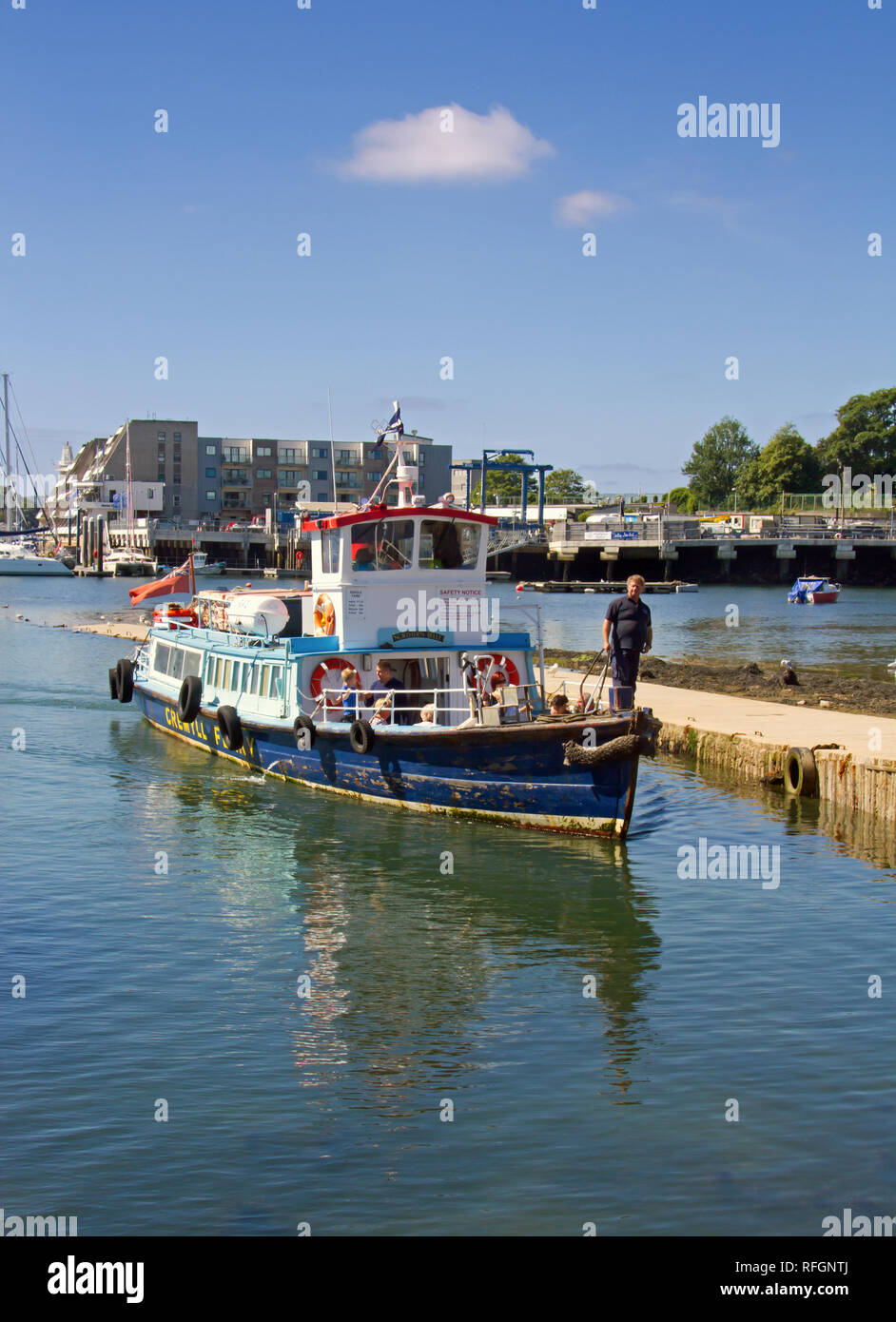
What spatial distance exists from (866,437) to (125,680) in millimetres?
156515

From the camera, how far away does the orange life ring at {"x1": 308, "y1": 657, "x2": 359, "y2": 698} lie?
22906 mm

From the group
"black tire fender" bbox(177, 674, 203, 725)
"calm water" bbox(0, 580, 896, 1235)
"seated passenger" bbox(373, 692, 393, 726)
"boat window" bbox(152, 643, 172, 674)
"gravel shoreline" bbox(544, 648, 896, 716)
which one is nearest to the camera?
"calm water" bbox(0, 580, 896, 1235)

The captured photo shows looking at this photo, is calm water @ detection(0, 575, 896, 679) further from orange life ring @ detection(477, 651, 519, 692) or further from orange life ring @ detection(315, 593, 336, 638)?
orange life ring @ detection(315, 593, 336, 638)

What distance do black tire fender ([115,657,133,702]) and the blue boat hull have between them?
13.3 m

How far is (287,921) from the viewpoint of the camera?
1608 centimetres

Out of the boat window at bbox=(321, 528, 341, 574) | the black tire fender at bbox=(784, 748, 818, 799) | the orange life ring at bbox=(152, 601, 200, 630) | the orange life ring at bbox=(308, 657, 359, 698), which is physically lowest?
the black tire fender at bbox=(784, 748, 818, 799)

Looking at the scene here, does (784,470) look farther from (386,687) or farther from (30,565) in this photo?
(386,687)

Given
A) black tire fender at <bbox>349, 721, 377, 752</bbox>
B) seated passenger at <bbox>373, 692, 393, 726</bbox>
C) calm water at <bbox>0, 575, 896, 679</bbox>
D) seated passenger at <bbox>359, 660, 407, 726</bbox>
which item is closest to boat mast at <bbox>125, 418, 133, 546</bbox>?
calm water at <bbox>0, 575, 896, 679</bbox>

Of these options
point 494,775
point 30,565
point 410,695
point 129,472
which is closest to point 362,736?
point 410,695

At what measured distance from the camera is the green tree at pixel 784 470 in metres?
174

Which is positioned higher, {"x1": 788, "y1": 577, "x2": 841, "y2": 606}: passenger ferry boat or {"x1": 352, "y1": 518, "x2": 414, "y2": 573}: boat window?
{"x1": 352, "y1": 518, "x2": 414, "y2": 573}: boat window

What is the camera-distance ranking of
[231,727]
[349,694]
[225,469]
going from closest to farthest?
[349,694], [231,727], [225,469]

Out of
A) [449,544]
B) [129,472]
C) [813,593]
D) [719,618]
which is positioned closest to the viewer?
[449,544]

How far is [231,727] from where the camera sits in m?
25.0
